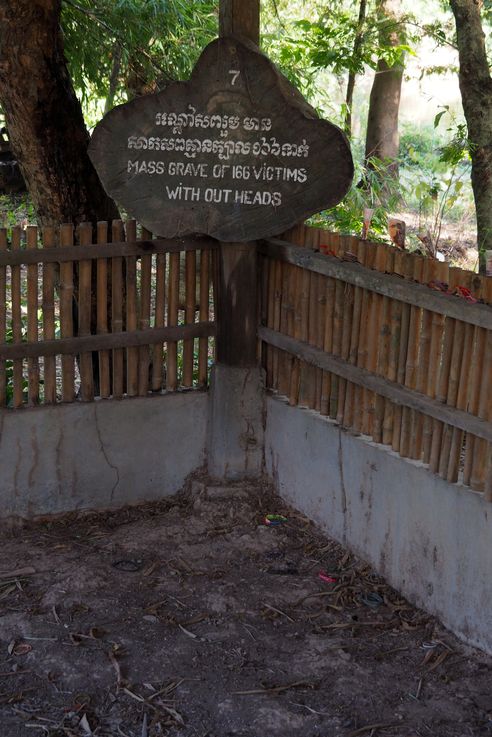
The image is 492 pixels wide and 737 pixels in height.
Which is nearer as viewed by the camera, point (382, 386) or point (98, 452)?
point (382, 386)

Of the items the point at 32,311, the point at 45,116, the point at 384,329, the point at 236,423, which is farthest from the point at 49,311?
the point at 384,329

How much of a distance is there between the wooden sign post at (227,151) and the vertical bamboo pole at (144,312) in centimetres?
27

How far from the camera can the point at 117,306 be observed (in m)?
5.29

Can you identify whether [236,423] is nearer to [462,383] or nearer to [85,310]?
[85,310]

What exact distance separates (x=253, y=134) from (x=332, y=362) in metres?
1.32

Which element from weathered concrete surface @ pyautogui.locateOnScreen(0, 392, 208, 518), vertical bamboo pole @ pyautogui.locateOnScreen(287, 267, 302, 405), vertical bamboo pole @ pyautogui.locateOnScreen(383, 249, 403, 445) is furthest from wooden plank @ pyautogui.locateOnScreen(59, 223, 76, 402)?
vertical bamboo pole @ pyautogui.locateOnScreen(383, 249, 403, 445)

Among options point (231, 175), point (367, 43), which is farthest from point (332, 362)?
point (367, 43)

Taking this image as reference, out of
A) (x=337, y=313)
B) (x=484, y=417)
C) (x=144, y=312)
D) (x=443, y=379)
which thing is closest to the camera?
(x=484, y=417)

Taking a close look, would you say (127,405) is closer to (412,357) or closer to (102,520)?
(102,520)

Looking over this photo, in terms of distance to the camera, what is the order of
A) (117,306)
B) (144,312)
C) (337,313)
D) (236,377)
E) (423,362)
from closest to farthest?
(423,362) → (337,313) → (117,306) → (144,312) → (236,377)

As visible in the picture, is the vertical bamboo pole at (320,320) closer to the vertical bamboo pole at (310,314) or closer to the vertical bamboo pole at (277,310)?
the vertical bamboo pole at (310,314)

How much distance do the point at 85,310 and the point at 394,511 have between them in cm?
211

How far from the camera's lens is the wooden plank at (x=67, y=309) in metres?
5.07

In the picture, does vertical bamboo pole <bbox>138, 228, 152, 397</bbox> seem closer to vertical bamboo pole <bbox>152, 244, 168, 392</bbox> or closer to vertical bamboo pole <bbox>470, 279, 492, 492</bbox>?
vertical bamboo pole <bbox>152, 244, 168, 392</bbox>
